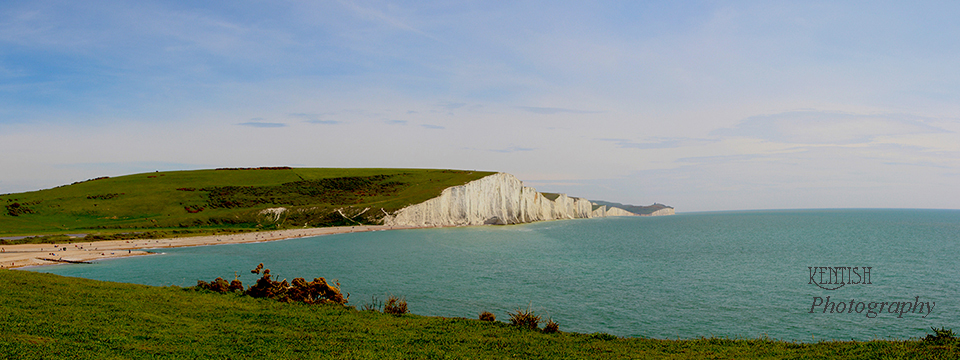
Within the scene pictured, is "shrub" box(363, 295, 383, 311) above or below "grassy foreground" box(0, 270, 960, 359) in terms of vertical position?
below

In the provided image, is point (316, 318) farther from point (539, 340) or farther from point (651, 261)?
point (651, 261)

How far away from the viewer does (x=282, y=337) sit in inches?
565

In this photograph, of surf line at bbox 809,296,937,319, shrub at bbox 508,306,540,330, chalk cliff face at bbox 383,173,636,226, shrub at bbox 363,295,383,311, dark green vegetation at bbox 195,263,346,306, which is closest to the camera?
shrub at bbox 508,306,540,330

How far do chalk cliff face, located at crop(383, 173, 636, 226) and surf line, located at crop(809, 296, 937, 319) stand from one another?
305 feet

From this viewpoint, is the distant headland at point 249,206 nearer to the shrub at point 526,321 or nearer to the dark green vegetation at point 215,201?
the dark green vegetation at point 215,201

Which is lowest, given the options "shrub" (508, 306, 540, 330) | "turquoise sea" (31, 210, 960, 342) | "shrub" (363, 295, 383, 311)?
"turquoise sea" (31, 210, 960, 342)

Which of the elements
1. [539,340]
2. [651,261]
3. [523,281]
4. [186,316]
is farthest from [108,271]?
[651,261]

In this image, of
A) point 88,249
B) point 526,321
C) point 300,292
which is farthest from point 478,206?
point 526,321

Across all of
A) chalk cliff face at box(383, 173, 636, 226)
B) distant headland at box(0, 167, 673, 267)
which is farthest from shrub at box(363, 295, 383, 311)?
chalk cliff face at box(383, 173, 636, 226)

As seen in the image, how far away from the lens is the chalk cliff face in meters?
116

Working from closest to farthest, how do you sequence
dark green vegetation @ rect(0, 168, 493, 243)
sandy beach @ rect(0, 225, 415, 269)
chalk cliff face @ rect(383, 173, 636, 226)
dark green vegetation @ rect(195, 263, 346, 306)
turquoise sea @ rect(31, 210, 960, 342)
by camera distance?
dark green vegetation @ rect(195, 263, 346, 306), turquoise sea @ rect(31, 210, 960, 342), sandy beach @ rect(0, 225, 415, 269), dark green vegetation @ rect(0, 168, 493, 243), chalk cliff face @ rect(383, 173, 636, 226)

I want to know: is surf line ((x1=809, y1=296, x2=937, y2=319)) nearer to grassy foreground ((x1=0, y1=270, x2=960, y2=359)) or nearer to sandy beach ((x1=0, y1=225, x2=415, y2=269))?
grassy foreground ((x1=0, y1=270, x2=960, y2=359))

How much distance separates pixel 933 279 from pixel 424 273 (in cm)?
4002

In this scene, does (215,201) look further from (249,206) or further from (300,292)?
(300,292)
